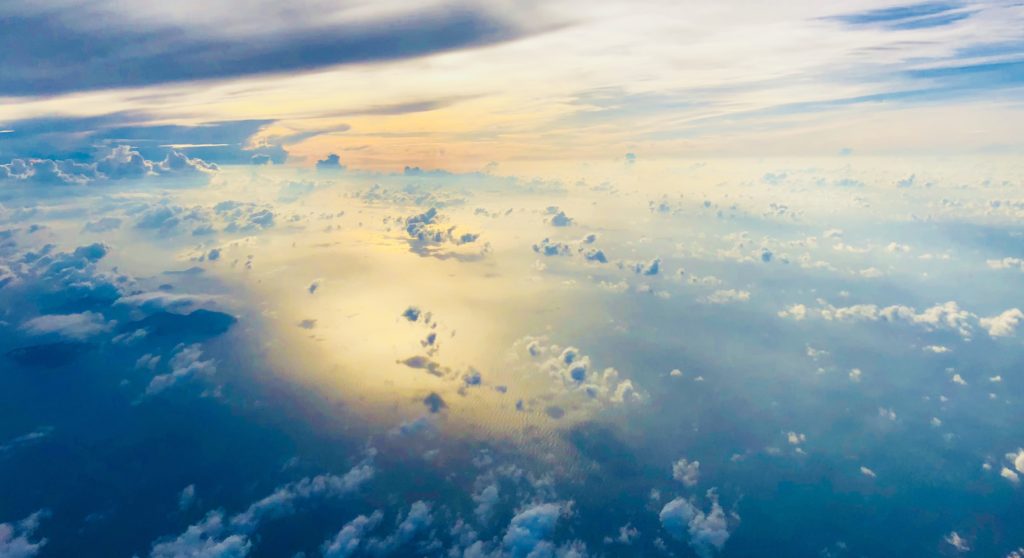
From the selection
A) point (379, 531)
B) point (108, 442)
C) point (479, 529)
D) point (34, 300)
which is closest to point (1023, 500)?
point (479, 529)

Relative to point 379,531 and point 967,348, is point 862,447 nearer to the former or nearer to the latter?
point 967,348

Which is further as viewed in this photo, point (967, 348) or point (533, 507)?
point (967, 348)

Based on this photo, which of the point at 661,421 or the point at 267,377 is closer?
the point at 661,421

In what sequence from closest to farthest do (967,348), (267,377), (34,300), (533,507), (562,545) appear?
(562,545) → (533,507) → (267,377) → (967,348) → (34,300)

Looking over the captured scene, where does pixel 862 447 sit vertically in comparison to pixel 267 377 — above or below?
below

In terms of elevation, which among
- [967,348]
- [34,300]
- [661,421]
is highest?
[34,300]

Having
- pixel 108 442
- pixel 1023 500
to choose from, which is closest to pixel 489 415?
pixel 108 442

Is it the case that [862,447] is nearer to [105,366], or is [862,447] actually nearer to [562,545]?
[562,545]

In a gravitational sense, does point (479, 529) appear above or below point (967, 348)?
above

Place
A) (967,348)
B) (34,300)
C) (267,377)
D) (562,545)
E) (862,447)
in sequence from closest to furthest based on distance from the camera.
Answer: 1. (562,545)
2. (862,447)
3. (267,377)
4. (967,348)
5. (34,300)

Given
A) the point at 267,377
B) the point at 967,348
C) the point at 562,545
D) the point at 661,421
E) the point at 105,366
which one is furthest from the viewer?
the point at 967,348
